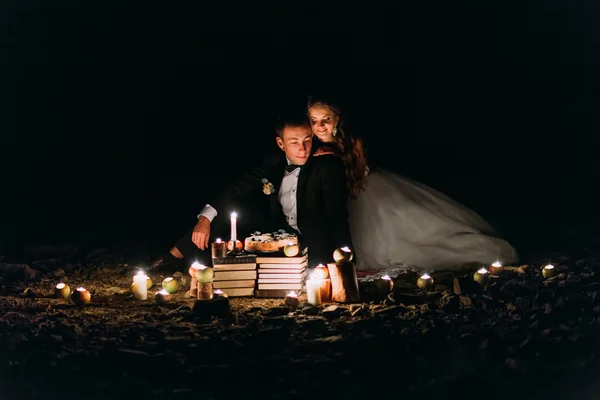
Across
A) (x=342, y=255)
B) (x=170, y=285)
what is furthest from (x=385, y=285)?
(x=170, y=285)

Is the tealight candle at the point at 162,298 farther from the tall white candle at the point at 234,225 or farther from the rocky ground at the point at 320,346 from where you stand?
the tall white candle at the point at 234,225

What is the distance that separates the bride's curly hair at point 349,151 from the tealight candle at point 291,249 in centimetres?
117

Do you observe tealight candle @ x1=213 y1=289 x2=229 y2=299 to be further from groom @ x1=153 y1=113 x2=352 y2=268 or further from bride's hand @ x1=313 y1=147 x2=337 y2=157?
bride's hand @ x1=313 y1=147 x2=337 y2=157

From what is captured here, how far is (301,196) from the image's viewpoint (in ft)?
22.3

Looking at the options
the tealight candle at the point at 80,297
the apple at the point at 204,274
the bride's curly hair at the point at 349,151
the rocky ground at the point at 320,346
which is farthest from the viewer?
the bride's curly hair at the point at 349,151

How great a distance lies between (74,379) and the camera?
15.2 feet

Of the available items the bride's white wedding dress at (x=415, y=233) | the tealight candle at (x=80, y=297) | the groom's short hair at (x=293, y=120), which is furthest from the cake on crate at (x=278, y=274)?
the tealight candle at (x=80, y=297)

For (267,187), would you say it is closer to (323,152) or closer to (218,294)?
(323,152)

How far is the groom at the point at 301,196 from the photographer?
6723mm

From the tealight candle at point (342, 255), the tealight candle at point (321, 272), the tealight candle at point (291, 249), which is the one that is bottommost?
the tealight candle at point (321, 272)

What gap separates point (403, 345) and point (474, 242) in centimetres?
233

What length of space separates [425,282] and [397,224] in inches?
37.6

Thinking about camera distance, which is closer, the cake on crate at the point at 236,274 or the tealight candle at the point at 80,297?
the tealight candle at the point at 80,297

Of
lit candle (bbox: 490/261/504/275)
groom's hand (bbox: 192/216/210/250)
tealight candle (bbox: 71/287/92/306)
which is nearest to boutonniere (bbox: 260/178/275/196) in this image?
groom's hand (bbox: 192/216/210/250)
